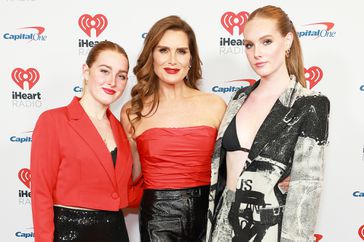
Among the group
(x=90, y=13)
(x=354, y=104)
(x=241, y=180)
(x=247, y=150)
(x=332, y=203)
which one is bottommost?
(x=332, y=203)

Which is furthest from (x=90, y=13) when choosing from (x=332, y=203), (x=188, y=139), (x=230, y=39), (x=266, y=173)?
(x=332, y=203)

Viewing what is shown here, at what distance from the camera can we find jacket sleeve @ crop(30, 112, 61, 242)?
1.66 meters

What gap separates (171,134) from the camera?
202 centimetres

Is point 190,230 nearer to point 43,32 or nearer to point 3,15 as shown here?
point 43,32

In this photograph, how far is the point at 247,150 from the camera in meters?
1.67

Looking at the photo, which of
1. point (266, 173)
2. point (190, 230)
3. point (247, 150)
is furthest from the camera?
point (190, 230)

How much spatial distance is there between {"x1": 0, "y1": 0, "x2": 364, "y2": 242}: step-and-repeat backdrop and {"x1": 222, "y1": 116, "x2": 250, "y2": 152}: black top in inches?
30.9

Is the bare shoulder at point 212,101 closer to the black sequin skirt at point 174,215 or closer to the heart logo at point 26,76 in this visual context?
the black sequin skirt at point 174,215

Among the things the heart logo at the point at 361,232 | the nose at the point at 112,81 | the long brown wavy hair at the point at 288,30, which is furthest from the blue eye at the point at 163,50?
the heart logo at the point at 361,232

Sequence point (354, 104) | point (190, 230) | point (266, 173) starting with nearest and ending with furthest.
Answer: point (266, 173) < point (190, 230) < point (354, 104)

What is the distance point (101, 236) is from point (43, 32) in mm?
1416

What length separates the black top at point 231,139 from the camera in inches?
67.7

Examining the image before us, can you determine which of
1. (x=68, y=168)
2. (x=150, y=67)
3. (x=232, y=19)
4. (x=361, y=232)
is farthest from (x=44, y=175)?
(x=361, y=232)

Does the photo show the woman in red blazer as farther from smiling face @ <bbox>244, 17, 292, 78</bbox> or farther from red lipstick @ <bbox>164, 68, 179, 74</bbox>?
smiling face @ <bbox>244, 17, 292, 78</bbox>
